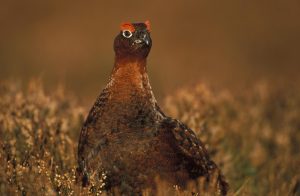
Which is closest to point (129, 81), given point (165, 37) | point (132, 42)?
point (132, 42)

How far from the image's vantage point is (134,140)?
17.3ft

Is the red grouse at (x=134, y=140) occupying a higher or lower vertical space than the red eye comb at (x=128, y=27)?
lower

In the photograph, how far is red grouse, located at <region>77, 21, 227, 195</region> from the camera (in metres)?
5.23

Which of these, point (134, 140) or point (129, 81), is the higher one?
point (129, 81)

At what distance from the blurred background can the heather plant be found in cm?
563

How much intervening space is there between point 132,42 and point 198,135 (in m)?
1.50

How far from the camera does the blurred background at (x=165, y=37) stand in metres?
16.4

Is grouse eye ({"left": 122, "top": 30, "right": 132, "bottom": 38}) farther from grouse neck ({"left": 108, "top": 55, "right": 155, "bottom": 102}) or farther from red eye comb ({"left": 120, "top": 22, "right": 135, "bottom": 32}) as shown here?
grouse neck ({"left": 108, "top": 55, "right": 155, "bottom": 102})

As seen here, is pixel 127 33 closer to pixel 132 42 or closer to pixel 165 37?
pixel 132 42

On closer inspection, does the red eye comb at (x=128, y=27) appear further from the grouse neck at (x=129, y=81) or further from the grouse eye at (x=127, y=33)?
the grouse neck at (x=129, y=81)

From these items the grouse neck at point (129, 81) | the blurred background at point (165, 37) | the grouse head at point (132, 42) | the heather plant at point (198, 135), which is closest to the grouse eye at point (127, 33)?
the grouse head at point (132, 42)

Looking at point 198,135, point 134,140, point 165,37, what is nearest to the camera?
point 134,140

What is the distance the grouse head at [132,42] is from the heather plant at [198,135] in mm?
926

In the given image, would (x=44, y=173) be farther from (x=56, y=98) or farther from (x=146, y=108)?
(x=56, y=98)
